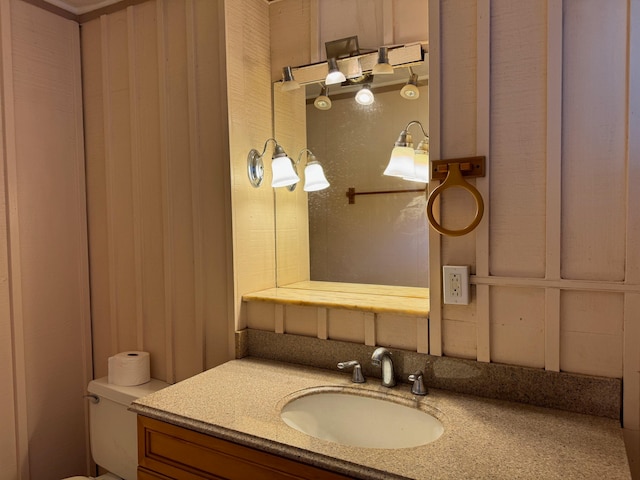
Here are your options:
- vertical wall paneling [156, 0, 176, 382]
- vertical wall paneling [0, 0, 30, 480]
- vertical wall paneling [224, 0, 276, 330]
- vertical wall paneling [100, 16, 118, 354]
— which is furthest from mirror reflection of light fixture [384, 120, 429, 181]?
vertical wall paneling [0, 0, 30, 480]

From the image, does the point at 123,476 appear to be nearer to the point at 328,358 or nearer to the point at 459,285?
the point at 328,358

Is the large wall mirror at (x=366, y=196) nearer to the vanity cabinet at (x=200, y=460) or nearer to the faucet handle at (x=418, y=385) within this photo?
the faucet handle at (x=418, y=385)

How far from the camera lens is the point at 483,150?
1.27 metres

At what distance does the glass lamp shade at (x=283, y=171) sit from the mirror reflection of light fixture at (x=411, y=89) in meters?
0.51

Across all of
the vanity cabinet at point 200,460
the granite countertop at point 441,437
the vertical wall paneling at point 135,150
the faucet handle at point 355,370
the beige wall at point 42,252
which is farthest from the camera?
the vertical wall paneling at point 135,150

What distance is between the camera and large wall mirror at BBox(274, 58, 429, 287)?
1615 mm

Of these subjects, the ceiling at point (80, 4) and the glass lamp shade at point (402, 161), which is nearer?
the glass lamp shade at point (402, 161)

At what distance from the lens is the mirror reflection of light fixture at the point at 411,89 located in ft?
5.27

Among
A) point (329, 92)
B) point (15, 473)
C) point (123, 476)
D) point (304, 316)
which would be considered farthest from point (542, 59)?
point (15, 473)

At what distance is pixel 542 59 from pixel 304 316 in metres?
1.10

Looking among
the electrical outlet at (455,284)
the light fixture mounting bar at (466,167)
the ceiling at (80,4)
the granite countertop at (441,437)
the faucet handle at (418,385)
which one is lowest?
the granite countertop at (441,437)

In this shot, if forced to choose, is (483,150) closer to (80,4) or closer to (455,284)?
(455,284)

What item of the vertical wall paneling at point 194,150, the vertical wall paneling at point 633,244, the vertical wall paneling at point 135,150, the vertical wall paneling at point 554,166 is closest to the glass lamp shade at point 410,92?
the vertical wall paneling at point 554,166

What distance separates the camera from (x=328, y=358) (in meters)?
1.56
